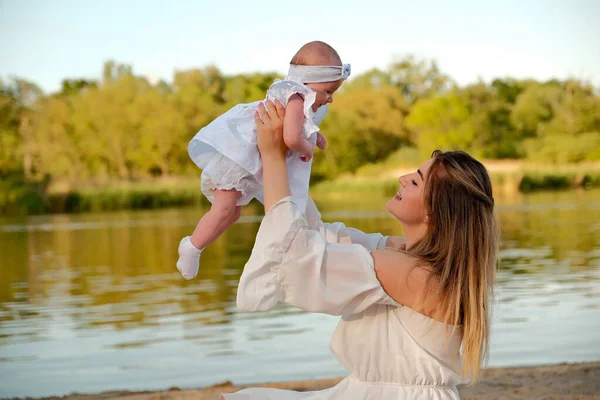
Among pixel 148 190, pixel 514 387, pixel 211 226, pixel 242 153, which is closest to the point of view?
pixel 242 153

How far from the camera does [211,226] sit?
2760 millimetres

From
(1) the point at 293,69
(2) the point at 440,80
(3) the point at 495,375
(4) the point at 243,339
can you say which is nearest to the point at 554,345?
(3) the point at 495,375

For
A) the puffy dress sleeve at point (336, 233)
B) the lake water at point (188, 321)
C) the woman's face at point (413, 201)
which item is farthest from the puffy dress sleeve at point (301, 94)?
the lake water at point (188, 321)

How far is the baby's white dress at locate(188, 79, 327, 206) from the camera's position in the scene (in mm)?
2548

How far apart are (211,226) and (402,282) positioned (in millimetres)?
860

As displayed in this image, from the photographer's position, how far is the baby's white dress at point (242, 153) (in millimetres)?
2548

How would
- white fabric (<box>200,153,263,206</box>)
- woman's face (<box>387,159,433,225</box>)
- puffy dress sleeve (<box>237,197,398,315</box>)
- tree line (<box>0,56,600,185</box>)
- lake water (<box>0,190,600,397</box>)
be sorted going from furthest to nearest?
1. tree line (<box>0,56,600,185</box>)
2. lake water (<box>0,190,600,397</box>)
3. white fabric (<box>200,153,263,206</box>)
4. woman's face (<box>387,159,433,225</box>)
5. puffy dress sleeve (<box>237,197,398,315</box>)

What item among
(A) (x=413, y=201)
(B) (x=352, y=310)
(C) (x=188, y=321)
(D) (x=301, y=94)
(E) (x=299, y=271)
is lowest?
(C) (x=188, y=321)

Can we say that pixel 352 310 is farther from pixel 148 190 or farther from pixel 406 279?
pixel 148 190

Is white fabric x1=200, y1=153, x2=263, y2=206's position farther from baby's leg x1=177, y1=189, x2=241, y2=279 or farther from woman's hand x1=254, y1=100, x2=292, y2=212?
woman's hand x1=254, y1=100, x2=292, y2=212

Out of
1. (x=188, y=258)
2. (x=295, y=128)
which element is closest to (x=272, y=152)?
(x=295, y=128)

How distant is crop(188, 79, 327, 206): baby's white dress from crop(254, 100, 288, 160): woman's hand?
0.18 metres

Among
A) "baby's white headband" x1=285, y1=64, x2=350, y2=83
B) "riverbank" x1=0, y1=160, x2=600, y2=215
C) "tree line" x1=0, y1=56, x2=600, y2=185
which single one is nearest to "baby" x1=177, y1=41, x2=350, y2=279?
"baby's white headband" x1=285, y1=64, x2=350, y2=83

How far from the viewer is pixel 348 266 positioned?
6.72ft
